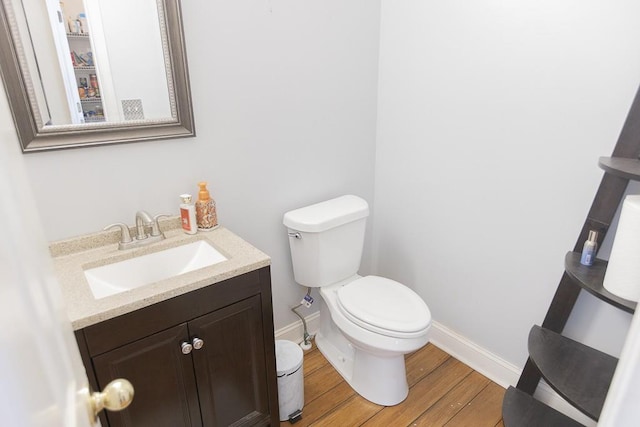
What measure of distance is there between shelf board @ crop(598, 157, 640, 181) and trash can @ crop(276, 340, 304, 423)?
1.28 m

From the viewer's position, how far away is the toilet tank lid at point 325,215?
5.51 ft

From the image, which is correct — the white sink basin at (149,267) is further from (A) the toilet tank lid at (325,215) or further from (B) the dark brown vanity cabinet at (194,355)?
(A) the toilet tank lid at (325,215)

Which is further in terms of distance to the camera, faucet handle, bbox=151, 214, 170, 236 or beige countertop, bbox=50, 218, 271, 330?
faucet handle, bbox=151, 214, 170, 236

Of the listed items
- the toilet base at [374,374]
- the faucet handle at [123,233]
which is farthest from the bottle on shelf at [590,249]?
the faucet handle at [123,233]

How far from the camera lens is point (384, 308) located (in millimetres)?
1614

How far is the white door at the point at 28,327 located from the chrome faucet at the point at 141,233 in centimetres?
84

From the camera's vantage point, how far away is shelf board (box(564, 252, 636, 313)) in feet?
3.62

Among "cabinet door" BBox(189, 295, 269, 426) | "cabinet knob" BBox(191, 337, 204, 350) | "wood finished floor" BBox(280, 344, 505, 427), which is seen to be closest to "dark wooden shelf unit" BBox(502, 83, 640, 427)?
"wood finished floor" BBox(280, 344, 505, 427)

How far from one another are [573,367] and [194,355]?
1310mm

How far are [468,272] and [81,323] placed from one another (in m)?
1.59

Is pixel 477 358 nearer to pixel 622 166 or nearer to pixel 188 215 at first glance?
pixel 622 166

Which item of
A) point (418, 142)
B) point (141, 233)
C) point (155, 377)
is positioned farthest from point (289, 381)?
point (418, 142)

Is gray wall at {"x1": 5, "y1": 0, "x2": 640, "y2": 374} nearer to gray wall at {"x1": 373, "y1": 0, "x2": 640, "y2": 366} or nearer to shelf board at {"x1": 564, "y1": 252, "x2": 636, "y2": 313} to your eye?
gray wall at {"x1": 373, "y1": 0, "x2": 640, "y2": 366}

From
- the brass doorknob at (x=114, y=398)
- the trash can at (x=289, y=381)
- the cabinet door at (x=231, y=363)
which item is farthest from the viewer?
the trash can at (x=289, y=381)
